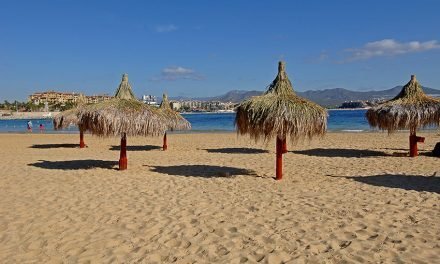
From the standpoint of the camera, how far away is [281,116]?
7512mm

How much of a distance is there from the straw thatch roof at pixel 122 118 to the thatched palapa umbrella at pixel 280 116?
7.94 ft

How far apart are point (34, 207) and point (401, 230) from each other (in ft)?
18.3

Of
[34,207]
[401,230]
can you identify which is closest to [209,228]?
[401,230]

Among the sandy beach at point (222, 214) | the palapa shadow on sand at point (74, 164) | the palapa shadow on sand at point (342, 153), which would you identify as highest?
the palapa shadow on sand at point (74, 164)

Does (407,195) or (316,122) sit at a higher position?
(316,122)

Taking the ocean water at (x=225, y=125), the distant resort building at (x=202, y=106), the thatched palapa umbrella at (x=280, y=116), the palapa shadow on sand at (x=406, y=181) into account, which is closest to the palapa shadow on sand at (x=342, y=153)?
the palapa shadow on sand at (x=406, y=181)

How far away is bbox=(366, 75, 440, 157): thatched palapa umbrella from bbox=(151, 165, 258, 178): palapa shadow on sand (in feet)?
17.1

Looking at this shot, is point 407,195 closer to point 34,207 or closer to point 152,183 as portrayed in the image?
point 152,183

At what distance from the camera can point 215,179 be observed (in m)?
8.55

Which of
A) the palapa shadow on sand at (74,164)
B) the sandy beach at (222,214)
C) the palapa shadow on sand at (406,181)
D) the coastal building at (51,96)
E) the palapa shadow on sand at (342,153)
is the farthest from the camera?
the coastal building at (51,96)

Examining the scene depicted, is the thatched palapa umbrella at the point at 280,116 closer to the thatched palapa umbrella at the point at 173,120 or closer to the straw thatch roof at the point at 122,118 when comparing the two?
the straw thatch roof at the point at 122,118

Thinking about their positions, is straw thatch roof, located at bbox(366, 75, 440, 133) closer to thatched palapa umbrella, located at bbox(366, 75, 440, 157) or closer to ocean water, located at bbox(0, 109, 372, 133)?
thatched palapa umbrella, located at bbox(366, 75, 440, 157)

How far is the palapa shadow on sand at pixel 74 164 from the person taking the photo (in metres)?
10.4

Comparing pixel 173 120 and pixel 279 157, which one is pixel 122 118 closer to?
pixel 279 157
